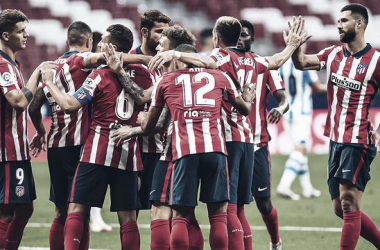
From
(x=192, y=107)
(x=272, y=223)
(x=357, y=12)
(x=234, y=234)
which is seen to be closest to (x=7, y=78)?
(x=192, y=107)

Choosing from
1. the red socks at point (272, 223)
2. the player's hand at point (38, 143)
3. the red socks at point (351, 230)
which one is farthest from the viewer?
the red socks at point (272, 223)

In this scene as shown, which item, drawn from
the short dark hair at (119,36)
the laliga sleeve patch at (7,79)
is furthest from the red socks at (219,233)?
the laliga sleeve patch at (7,79)

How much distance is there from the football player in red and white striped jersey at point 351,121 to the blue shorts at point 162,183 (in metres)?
1.68

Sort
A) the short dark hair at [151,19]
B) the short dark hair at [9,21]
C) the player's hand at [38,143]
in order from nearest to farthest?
the short dark hair at [9,21]
the player's hand at [38,143]
the short dark hair at [151,19]

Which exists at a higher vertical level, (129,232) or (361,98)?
(361,98)

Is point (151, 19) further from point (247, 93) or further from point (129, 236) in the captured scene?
point (129, 236)

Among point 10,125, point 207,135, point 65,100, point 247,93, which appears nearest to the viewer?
point 207,135

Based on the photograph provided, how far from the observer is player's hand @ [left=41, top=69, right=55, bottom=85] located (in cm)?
586

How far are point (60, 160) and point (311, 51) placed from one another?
15.8 metres

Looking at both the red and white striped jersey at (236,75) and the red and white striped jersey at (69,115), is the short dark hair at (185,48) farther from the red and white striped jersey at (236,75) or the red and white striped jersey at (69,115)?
the red and white striped jersey at (69,115)

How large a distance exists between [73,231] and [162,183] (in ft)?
2.75

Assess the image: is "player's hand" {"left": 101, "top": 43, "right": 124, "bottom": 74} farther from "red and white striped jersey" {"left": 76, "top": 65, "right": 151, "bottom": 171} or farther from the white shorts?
the white shorts

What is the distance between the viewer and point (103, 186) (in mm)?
5906

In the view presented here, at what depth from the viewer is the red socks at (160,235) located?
568 cm
